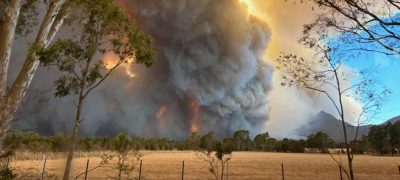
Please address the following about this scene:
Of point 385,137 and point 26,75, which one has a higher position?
point 385,137

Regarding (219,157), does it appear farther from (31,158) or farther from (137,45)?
(31,158)

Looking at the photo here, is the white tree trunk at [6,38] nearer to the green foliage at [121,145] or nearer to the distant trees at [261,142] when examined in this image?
the green foliage at [121,145]

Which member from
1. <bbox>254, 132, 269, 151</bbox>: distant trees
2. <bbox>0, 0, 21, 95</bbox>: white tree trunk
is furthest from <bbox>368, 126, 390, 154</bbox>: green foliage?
<bbox>0, 0, 21, 95</bbox>: white tree trunk

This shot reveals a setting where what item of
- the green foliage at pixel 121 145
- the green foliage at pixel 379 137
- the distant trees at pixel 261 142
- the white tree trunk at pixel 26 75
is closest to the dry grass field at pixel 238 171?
the green foliage at pixel 121 145

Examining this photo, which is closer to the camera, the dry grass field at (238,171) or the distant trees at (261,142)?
the dry grass field at (238,171)

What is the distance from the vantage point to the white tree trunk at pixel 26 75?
25.4ft

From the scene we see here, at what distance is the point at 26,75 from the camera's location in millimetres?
8461

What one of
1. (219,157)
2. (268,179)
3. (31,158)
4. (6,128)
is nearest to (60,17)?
(6,128)

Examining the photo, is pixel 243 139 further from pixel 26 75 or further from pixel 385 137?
pixel 26 75

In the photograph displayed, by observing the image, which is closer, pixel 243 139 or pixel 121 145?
pixel 121 145

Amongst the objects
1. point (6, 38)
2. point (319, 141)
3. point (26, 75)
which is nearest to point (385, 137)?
point (319, 141)

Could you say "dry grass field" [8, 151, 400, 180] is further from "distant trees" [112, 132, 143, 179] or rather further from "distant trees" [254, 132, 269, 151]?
"distant trees" [254, 132, 269, 151]

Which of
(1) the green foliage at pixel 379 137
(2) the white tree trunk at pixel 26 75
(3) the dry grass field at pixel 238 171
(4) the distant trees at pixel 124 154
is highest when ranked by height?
(1) the green foliage at pixel 379 137

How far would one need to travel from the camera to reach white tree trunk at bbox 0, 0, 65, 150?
7.73 m
